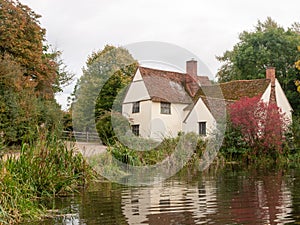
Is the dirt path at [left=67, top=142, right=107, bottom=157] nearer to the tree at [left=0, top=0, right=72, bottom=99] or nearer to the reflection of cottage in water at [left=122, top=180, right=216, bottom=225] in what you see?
the reflection of cottage in water at [left=122, top=180, right=216, bottom=225]

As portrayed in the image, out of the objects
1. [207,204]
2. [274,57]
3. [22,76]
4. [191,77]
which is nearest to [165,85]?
[191,77]

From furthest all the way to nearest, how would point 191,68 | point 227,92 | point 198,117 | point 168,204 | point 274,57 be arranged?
point 274,57 → point 191,68 → point 227,92 → point 198,117 → point 168,204

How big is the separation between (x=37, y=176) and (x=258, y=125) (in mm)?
18352

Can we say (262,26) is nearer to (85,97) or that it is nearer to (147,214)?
(85,97)

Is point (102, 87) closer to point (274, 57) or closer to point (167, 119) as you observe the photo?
point (167, 119)

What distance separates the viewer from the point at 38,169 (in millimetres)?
10336

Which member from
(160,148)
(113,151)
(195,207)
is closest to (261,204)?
(195,207)

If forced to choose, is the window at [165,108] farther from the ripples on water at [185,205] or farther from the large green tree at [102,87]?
the ripples on water at [185,205]

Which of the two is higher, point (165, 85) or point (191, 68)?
point (191, 68)

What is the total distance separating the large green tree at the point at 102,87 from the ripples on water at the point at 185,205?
67.4 ft

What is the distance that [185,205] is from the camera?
9.48m

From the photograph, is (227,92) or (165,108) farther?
(227,92)

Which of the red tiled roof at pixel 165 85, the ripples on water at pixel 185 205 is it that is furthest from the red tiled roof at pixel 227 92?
the ripples on water at pixel 185 205

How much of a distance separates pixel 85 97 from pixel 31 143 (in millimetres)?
26947
